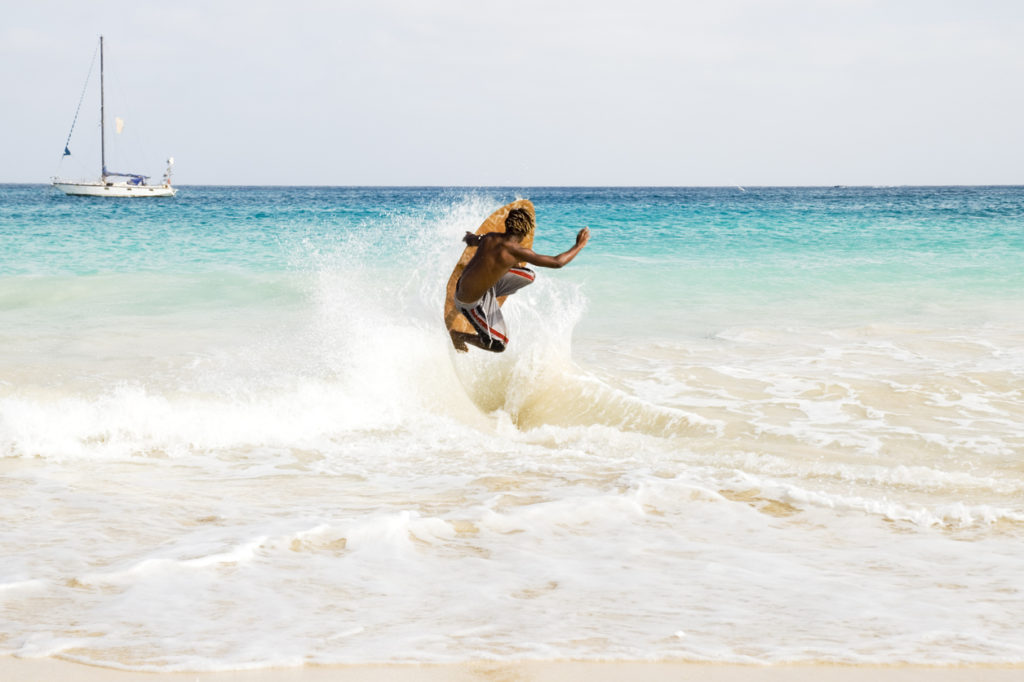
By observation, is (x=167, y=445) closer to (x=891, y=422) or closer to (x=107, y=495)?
(x=107, y=495)

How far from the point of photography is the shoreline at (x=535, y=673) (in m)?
3.10

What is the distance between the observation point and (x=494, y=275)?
23.0ft

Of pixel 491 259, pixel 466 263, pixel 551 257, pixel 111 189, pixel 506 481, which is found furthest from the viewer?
pixel 111 189

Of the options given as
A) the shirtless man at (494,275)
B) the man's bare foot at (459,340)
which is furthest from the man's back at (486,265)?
the man's bare foot at (459,340)

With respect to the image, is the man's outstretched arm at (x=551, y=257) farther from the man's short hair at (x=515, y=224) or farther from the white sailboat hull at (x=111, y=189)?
the white sailboat hull at (x=111, y=189)

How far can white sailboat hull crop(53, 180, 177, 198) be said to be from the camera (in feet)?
189

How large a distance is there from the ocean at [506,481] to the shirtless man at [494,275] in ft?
2.91

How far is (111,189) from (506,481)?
58.8 metres

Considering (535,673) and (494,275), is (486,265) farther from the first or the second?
(535,673)

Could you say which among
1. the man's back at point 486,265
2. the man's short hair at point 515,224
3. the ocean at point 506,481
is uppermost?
the man's short hair at point 515,224

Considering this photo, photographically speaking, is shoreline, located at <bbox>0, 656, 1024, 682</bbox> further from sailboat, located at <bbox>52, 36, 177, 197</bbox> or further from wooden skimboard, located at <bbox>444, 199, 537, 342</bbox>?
sailboat, located at <bbox>52, 36, 177, 197</bbox>

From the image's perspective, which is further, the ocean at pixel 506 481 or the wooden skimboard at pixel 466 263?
the wooden skimboard at pixel 466 263

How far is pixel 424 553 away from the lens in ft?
14.6

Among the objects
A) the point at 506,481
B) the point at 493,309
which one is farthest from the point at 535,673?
the point at 493,309
